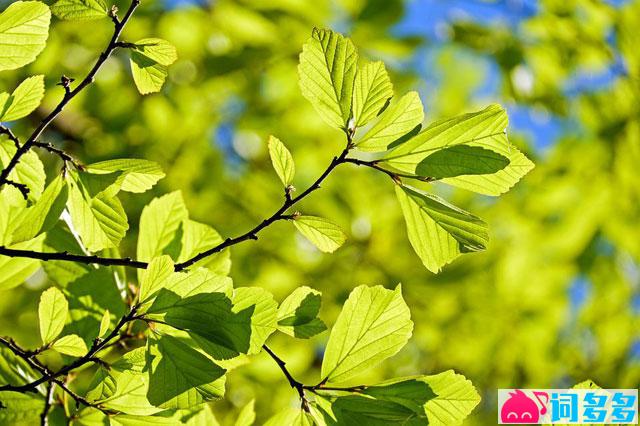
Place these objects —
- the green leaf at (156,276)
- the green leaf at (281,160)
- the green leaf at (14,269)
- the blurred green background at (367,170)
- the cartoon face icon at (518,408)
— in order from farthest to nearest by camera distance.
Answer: the blurred green background at (367,170) < the cartoon face icon at (518,408) < the green leaf at (14,269) < the green leaf at (281,160) < the green leaf at (156,276)

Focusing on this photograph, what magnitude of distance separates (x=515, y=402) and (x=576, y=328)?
6.94 ft

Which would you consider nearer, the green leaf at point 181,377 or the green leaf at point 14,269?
the green leaf at point 181,377

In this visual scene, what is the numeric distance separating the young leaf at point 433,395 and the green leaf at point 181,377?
144 millimetres

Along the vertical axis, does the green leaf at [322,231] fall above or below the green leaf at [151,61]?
below

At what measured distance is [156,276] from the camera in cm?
60

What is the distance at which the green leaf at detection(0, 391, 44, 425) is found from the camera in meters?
0.73

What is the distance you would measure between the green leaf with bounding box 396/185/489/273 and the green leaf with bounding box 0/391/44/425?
0.44m

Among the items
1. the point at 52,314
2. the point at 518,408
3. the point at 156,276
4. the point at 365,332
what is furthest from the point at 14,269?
the point at 518,408

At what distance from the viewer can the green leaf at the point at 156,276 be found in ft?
1.93

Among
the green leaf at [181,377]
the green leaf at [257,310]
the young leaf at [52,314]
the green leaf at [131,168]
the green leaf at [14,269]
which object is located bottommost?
the green leaf at [14,269]

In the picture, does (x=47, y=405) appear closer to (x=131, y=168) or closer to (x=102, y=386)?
(x=102, y=386)

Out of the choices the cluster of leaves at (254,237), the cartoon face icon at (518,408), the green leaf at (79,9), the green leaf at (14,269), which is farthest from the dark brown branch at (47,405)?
the cartoon face icon at (518,408)

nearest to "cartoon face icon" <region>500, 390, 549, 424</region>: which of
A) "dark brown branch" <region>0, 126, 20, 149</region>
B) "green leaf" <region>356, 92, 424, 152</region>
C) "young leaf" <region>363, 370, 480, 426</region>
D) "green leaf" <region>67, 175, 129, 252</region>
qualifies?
"young leaf" <region>363, 370, 480, 426</region>

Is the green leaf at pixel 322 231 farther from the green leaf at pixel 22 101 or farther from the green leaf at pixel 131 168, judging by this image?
the green leaf at pixel 22 101
